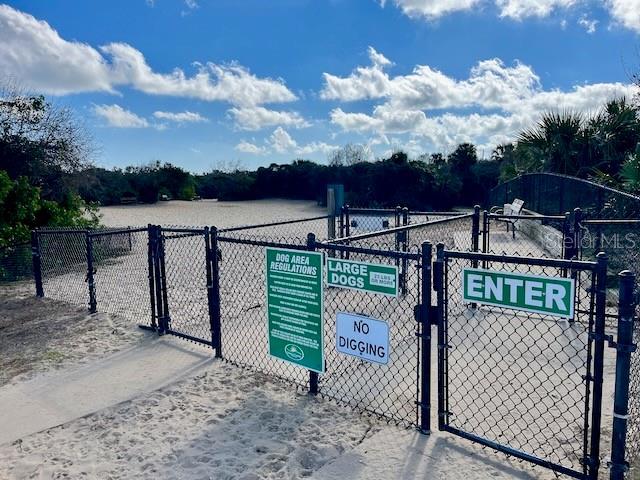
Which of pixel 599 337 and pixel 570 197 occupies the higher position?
pixel 570 197

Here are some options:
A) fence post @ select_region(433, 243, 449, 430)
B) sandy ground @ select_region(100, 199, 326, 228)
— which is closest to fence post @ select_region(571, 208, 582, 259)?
fence post @ select_region(433, 243, 449, 430)

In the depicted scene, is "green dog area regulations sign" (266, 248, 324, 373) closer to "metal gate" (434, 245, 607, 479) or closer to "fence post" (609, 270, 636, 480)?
"metal gate" (434, 245, 607, 479)

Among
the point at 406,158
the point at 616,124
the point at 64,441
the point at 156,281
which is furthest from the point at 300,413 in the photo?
the point at 406,158

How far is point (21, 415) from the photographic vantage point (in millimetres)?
4406

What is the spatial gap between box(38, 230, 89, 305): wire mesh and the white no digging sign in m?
6.94

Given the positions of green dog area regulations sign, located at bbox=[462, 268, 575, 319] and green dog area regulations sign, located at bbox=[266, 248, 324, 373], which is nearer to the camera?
green dog area regulations sign, located at bbox=[462, 268, 575, 319]

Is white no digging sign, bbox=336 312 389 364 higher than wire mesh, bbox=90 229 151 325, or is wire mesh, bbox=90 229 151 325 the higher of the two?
white no digging sign, bbox=336 312 389 364

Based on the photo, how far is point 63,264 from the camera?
11.8 meters

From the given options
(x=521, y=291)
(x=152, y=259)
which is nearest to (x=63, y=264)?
(x=152, y=259)

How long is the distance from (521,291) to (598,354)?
574mm

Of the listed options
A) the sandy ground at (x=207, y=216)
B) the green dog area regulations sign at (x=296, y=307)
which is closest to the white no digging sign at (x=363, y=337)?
the green dog area regulations sign at (x=296, y=307)

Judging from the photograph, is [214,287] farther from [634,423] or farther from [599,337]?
[634,423]

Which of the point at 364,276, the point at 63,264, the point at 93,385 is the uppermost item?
the point at 364,276

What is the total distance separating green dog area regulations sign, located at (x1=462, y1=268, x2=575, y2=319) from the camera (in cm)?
288
